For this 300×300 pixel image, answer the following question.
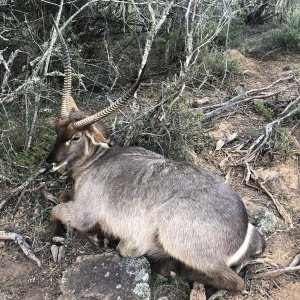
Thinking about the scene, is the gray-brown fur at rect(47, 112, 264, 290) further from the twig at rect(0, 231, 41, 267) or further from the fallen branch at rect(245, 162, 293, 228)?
the fallen branch at rect(245, 162, 293, 228)

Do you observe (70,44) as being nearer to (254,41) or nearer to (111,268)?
(111,268)

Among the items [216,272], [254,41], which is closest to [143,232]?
[216,272]

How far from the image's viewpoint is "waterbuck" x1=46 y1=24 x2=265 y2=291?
361 cm

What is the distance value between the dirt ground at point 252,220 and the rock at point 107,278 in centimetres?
17

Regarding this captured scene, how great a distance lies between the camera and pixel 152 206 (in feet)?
12.5

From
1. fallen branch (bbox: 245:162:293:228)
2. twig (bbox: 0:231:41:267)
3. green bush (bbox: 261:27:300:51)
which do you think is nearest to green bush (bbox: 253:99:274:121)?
fallen branch (bbox: 245:162:293:228)

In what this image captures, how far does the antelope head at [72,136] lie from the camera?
4.09 m

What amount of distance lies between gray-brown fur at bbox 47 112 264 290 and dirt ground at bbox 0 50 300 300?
0.22 meters

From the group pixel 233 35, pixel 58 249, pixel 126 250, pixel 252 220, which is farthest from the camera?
pixel 233 35

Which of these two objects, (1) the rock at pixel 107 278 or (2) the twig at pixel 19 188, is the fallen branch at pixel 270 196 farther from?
(2) the twig at pixel 19 188

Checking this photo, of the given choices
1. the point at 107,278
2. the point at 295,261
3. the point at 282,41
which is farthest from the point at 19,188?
the point at 282,41

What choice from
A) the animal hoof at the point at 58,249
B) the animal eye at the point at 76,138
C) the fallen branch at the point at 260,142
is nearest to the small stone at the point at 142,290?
the animal hoof at the point at 58,249

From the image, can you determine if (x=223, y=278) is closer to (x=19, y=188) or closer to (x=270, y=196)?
(x=270, y=196)

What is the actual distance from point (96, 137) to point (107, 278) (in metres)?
1.34
